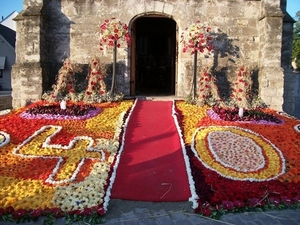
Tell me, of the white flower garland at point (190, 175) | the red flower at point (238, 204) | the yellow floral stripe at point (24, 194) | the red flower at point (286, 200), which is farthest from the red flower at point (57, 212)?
the red flower at point (286, 200)

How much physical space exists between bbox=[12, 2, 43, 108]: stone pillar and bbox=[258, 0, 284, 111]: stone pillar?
22.6 ft

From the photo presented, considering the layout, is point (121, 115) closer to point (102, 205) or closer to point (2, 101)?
point (102, 205)

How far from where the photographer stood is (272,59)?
951 centimetres

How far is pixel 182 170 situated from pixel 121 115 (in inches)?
113

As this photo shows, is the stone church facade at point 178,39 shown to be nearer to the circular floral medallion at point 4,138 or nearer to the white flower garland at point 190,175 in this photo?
the circular floral medallion at point 4,138

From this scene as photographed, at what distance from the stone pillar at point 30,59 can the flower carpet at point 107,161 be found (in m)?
2.11

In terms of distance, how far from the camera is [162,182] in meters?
4.48

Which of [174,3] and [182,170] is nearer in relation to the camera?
[182,170]

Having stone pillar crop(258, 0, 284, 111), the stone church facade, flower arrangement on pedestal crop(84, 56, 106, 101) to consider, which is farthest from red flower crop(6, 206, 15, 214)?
stone pillar crop(258, 0, 284, 111)

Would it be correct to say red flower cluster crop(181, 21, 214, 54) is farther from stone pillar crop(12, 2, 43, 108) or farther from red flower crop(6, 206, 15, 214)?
red flower crop(6, 206, 15, 214)

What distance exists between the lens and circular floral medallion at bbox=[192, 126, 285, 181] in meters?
4.76

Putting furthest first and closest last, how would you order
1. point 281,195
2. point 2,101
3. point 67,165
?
1. point 2,101
2. point 67,165
3. point 281,195

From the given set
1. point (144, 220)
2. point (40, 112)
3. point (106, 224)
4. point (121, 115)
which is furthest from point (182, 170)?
point (40, 112)

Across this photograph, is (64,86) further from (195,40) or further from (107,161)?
(107,161)
